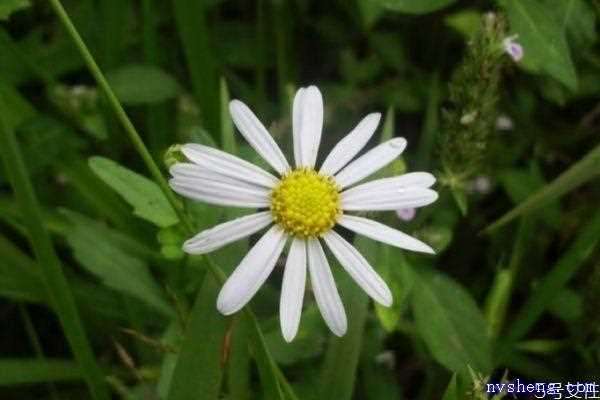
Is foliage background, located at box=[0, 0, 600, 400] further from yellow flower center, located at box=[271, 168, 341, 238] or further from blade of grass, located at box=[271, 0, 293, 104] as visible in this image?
yellow flower center, located at box=[271, 168, 341, 238]

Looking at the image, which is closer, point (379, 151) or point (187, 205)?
point (379, 151)

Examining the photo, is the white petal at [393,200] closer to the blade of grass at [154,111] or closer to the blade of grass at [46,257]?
the blade of grass at [46,257]

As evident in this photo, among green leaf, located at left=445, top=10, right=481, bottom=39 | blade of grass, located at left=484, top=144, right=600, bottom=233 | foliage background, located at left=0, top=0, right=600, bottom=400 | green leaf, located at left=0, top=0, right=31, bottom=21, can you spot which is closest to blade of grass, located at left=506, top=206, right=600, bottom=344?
foliage background, located at left=0, top=0, right=600, bottom=400

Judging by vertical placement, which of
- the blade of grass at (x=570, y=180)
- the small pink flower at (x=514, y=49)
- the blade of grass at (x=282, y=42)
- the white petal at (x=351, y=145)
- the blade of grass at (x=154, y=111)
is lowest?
the white petal at (x=351, y=145)

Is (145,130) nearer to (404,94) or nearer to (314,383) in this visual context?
(404,94)

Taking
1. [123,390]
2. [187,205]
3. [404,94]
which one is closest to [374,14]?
[404,94]

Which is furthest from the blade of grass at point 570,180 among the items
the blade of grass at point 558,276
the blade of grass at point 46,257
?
the blade of grass at point 46,257

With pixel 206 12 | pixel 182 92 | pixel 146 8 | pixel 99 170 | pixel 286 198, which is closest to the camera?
pixel 286 198
